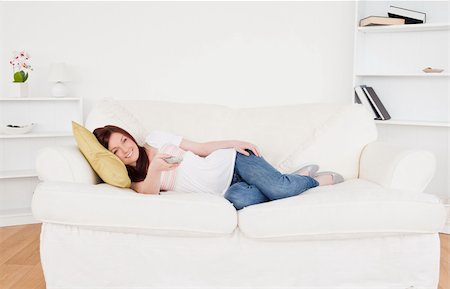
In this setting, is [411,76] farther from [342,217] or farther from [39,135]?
[39,135]

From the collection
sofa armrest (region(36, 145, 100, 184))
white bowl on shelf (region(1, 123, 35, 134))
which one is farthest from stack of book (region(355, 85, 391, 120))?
white bowl on shelf (region(1, 123, 35, 134))

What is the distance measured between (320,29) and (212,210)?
2.48 metres

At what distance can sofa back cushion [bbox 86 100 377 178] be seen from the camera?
3.08 meters

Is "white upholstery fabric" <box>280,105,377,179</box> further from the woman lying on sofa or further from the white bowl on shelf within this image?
the white bowl on shelf

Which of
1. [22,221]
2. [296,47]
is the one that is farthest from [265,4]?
[22,221]

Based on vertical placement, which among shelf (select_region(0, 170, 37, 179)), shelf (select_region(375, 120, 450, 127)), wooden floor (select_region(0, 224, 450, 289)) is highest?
shelf (select_region(375, 120, 450, 127))

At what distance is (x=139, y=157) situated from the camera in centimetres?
279

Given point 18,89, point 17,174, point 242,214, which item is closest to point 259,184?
point 242,214

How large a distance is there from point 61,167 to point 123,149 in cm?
32

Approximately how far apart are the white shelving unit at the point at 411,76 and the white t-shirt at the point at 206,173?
1.72 metres

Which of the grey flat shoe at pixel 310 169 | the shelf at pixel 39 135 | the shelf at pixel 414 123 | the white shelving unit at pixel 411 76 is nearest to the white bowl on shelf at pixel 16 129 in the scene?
the shelf at pixel 39 135

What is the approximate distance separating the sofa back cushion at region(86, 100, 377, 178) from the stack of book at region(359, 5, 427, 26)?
3.58 ft

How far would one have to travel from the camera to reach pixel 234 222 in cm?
237

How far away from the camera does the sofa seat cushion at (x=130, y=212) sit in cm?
234
